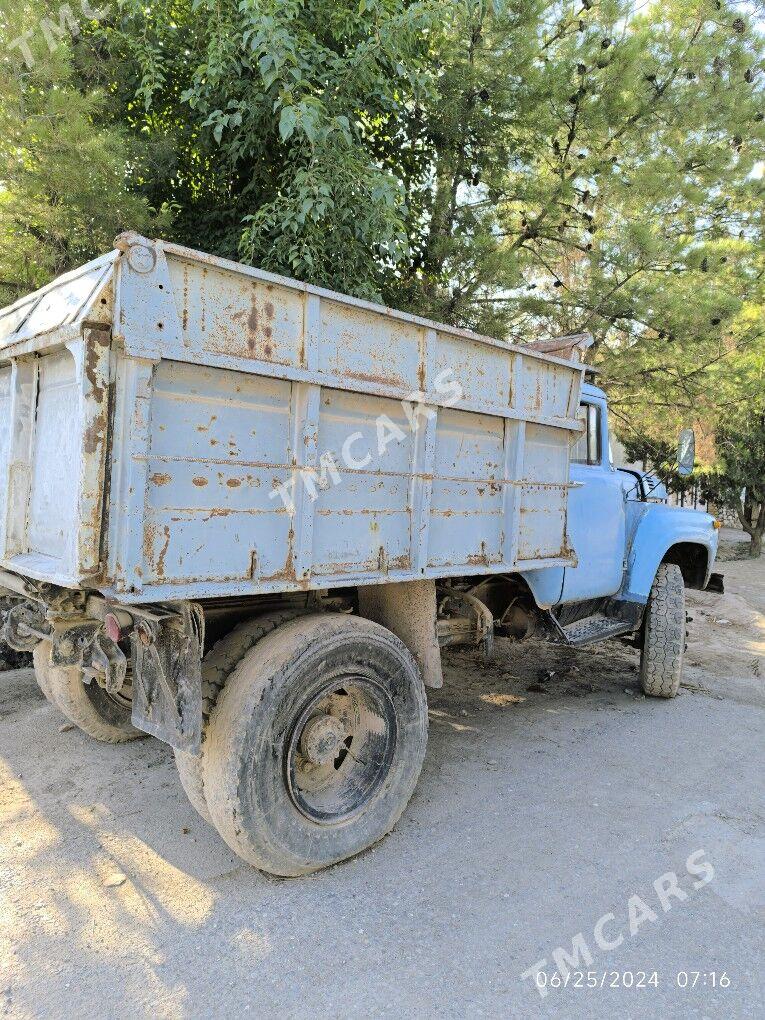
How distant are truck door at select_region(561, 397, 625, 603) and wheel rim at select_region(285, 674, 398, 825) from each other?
77.2 inches

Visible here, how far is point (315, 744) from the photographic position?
304 centimetres

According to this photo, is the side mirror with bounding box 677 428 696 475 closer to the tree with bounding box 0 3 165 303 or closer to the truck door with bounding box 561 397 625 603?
the truck door with bounding box 561 397 625 603

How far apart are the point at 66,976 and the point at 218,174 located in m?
6.00

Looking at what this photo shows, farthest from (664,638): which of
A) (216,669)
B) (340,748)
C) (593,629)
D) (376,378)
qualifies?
(216,669)

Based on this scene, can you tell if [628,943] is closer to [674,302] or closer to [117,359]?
[117,359]

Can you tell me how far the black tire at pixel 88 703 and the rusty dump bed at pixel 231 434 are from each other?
124 cm

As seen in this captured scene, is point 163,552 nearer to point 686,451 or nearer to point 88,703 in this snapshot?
point 88,703

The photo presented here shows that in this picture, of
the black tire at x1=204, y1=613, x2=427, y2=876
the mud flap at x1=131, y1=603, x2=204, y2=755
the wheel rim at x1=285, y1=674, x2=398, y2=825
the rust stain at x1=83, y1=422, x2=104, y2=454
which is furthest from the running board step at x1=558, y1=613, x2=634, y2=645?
the rust stain at x1=83, y1=422, x2=104, y2=454

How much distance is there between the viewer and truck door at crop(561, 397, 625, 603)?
4.77 m

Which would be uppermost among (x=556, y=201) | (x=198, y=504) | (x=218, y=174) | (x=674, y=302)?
(x=556, y=201)

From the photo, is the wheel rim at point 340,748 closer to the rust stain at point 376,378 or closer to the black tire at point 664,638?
the rust stain at point 376,378

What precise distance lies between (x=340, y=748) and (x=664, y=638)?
3367 millimetres

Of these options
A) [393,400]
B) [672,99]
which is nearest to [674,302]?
[672,99]

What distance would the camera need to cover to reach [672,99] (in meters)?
7.83
